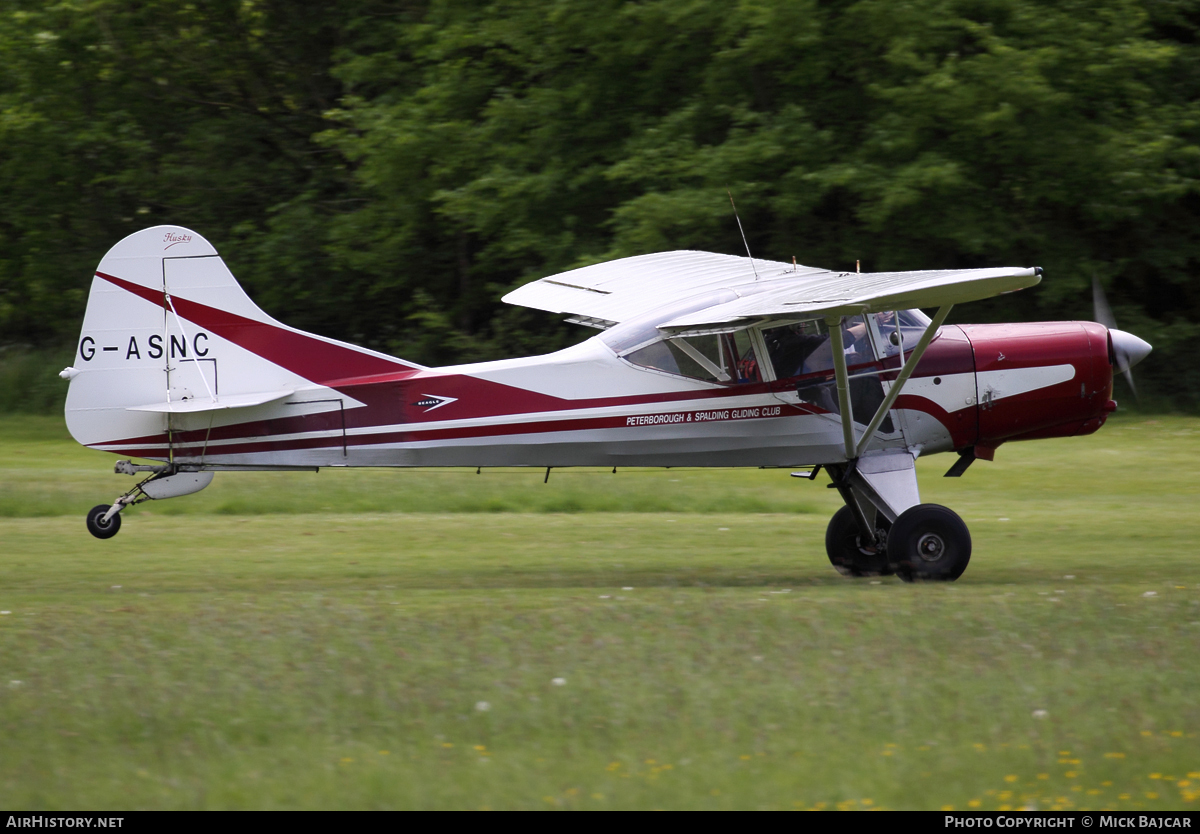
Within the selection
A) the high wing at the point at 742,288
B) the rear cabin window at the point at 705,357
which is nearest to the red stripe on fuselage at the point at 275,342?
the rear cabin window at the point at 705,357

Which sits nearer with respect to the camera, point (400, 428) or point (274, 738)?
point (274, 738)

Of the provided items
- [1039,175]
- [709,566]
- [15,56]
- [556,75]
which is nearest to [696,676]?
[709,566]

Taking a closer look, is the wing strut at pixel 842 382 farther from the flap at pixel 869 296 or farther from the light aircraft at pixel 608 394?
the flap at pixel 869 296

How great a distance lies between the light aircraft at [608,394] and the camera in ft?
30.2

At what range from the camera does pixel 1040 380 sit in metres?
9.73

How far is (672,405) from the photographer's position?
31.1ft

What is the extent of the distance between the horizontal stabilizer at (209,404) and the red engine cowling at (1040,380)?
5.44 metres

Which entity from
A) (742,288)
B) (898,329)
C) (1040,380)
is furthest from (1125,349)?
(742,288)

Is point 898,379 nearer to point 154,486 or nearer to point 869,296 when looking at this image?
point 869,296

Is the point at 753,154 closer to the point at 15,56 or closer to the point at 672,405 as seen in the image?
the point at 672,405

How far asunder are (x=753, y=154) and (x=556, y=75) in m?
4.29

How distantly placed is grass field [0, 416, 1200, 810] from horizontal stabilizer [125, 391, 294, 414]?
1.39 m

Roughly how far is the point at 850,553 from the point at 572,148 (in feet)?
40.6

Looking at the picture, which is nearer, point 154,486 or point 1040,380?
point 154,486
